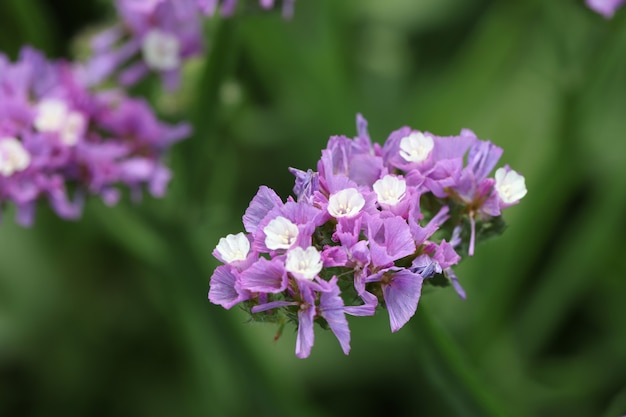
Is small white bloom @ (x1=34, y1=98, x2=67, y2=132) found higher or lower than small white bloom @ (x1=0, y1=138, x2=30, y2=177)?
higher

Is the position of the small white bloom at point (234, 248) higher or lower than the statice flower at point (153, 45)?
lower

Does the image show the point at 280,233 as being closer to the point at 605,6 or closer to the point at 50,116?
the point at 50,116

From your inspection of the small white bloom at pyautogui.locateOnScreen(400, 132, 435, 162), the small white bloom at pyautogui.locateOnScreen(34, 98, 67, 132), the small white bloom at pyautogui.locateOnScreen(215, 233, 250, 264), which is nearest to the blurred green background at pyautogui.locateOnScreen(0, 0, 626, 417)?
the small white bloom at pyautogui.locateOnScreen(34, 98, 67, 132)

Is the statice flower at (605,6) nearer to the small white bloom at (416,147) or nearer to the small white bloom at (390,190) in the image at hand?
the small white bloom at (416,147)

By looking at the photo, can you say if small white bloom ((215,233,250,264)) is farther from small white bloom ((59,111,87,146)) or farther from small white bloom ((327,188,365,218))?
small white bloom ((59,111,87,146))

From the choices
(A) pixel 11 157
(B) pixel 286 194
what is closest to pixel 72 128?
(A) pixel 11 157

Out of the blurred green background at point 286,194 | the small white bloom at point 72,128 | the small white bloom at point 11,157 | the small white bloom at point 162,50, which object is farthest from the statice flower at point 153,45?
the small white bloom at point 11,157
